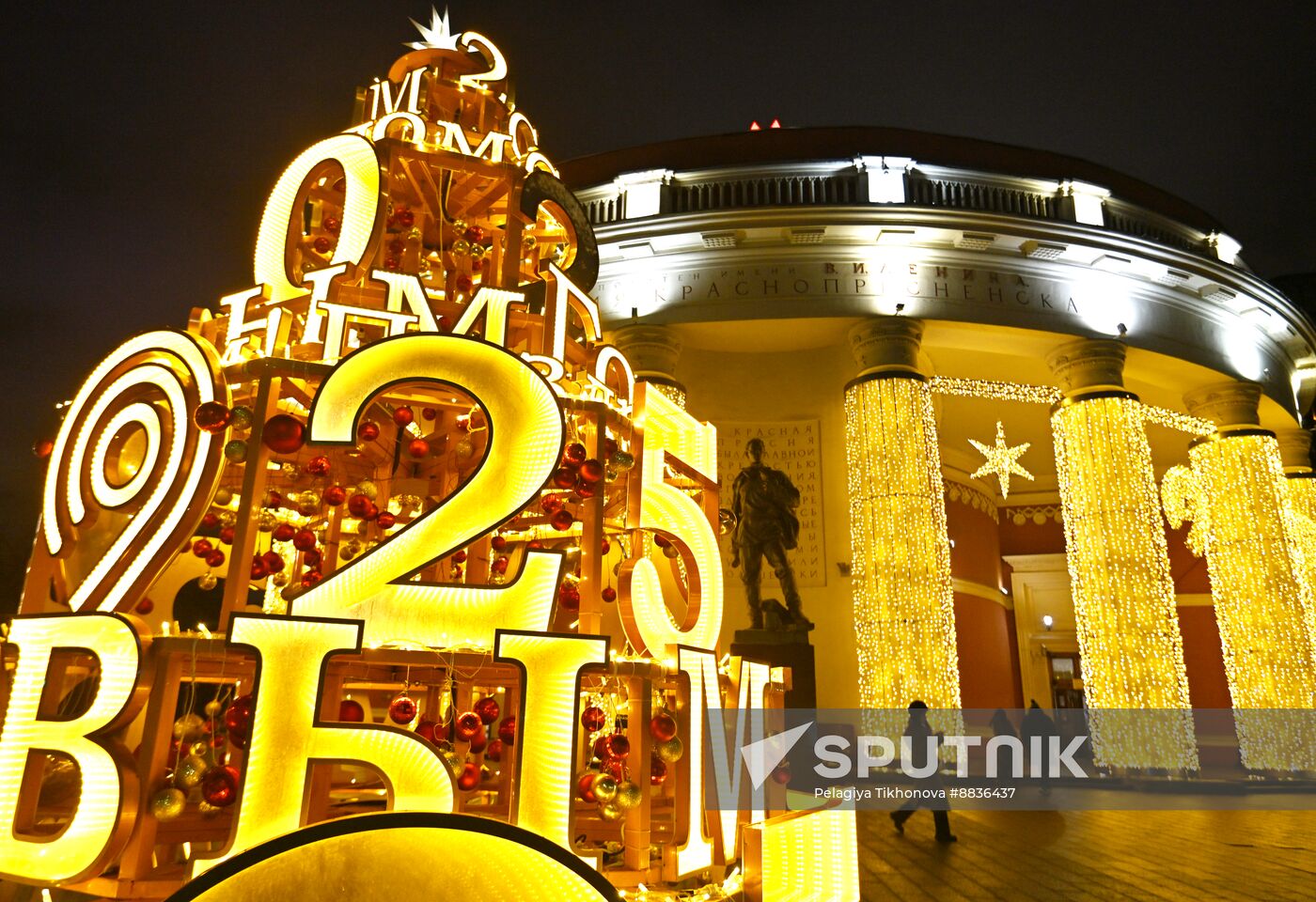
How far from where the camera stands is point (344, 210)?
3043 millimetres

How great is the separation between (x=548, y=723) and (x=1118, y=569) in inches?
454

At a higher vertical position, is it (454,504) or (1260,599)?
(1260,599)

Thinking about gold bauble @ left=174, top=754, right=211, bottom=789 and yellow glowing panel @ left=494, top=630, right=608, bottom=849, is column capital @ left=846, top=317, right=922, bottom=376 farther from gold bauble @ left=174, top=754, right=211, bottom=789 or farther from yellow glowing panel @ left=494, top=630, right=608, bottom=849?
gold bauble @ left=174, top=754, right=211, bottom=789

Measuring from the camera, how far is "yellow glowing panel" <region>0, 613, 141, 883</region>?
1.99 meters

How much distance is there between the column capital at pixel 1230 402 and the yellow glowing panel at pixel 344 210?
1513 cm

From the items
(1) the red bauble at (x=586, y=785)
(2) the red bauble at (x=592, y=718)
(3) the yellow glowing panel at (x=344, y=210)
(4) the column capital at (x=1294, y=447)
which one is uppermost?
(4) the column capital at (x=1294, y=447)

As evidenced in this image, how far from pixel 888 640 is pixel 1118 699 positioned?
3577 millimetres

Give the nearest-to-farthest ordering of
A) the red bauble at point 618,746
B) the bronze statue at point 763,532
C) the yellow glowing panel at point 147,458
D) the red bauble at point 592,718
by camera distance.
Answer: the yellow glowing panel at point 147,458, the red bauble at point 618,746, the red bauble at point 592,718, the bronze statue at point 763,532

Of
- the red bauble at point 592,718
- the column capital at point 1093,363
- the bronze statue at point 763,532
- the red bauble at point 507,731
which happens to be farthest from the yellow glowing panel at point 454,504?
the column capital at point 1093,363

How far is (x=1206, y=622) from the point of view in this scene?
59.6ft

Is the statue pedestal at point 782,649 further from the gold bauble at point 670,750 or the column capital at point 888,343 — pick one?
the gold bauble at point 670,750

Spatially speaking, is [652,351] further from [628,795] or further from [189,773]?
[189,773]

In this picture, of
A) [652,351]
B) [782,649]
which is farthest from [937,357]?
[782,649]

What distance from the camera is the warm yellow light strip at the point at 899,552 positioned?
10.3m
